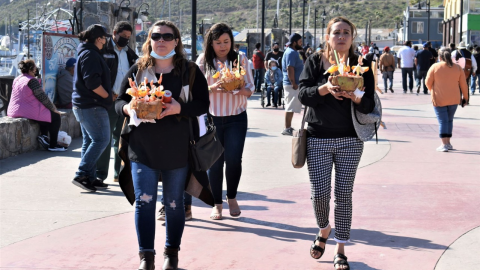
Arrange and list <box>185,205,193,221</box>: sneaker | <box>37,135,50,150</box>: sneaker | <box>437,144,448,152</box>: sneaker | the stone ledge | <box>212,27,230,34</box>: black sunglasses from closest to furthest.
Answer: <box>212,27,230,34</box>: black sunglasses < <box>185,205,193,221</box>: sneaker < the stone ledge < <box>37,135,50,150</box>: sneaker < <box>437,144,448,152</box>: sneaker

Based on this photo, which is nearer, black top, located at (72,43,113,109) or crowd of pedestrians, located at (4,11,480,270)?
crowd of pedestrians, located at (4,11,480,270)

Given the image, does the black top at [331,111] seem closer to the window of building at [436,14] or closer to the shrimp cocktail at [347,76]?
the shrimp cocktail at [347,76]

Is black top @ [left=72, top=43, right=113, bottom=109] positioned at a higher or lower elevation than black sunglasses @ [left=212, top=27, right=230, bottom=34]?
lower

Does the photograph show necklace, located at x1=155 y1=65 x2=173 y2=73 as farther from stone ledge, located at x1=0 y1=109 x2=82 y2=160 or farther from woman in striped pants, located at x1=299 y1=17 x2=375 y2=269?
stone ledge, located at x1=0 y1=109 x2=82 y2=160

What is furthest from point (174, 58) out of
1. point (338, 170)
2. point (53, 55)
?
point (53, 55)

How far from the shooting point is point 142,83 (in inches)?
171

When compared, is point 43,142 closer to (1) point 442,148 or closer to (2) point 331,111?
(1) point 442,148

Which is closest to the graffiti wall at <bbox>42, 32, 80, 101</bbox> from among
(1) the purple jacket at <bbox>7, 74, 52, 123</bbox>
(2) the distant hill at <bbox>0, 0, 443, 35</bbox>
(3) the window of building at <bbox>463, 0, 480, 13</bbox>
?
(1) the purple jacket at <bbox>7, 74, 52, 123</bbox>

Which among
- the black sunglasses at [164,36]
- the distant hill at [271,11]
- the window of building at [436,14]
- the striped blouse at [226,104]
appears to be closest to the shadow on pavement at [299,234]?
the striped blouse at [226,104]

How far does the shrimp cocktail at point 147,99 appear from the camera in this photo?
4.19 metres

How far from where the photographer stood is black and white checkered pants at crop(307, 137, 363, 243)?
4828mm

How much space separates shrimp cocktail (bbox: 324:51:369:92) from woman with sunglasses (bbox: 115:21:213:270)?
900 millimetres

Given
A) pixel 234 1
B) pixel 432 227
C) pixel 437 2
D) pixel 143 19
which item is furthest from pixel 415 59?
pixel 437 2

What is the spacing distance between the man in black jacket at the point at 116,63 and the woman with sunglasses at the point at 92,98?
0.25 m
